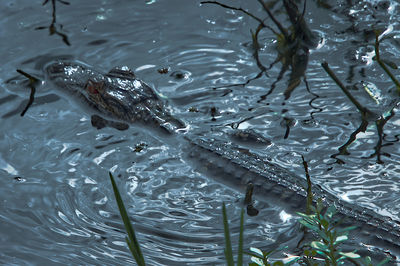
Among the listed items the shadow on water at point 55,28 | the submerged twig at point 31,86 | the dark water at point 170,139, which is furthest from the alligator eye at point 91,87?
the shadow on water at point 55,28

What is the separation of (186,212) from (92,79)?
1676 millimetres

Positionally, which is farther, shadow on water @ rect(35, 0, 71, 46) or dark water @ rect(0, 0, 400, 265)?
shadow on water @ rect(35, 0, 71, 46)

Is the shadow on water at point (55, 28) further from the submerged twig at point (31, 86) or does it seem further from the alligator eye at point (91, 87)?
the alligator eye at point (91, 87)

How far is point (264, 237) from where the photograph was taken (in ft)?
10.7

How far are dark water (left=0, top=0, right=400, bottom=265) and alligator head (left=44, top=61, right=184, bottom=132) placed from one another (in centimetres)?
10

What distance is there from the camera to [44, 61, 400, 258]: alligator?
323 cm

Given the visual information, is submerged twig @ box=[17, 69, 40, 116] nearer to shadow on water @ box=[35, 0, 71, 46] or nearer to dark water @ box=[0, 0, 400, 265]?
dark water @ box=[0, 0, 400, 265]

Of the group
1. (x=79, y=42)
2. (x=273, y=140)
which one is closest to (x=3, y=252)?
(x=273, y=140)

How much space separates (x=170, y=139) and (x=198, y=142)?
0.24 m

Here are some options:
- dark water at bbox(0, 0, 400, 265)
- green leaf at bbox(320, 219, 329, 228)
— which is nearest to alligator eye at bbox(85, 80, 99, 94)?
dark water at bbox(0, 0, 400, 265)

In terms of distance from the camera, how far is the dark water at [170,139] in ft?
11.0

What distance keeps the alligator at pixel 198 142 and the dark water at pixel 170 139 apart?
86 millimetres

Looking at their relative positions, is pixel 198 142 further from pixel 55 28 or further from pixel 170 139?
pixel 55 28

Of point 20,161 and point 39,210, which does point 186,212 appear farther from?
point 20,161
